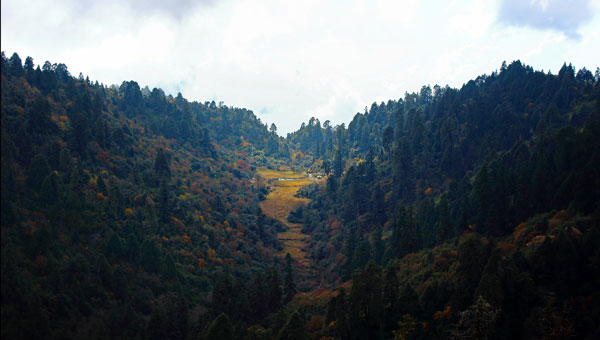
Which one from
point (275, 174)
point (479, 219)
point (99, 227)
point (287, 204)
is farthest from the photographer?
point (275, 174)

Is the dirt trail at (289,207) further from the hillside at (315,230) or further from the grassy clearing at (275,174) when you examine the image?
the hillside at (315,230)

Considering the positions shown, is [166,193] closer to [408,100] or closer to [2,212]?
[2,212]

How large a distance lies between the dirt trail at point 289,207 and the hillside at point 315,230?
762 mm

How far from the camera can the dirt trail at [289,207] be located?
313 ft

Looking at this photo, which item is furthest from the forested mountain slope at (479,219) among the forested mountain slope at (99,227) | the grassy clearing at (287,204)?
the forested mountain slope at (99,227)

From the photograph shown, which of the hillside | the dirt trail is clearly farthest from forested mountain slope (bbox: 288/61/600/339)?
the dirt trail

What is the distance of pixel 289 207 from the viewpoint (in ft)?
442

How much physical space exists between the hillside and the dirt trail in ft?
2.50

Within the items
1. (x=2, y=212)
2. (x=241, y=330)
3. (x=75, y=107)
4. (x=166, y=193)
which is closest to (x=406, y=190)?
(x=166, y=193)

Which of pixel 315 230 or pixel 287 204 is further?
pixel 287 204

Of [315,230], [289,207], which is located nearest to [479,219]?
[315,230]

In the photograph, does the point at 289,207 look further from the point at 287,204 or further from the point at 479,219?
the point at 479,219

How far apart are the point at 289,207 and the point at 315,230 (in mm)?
23110

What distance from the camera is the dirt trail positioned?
95425 mm
